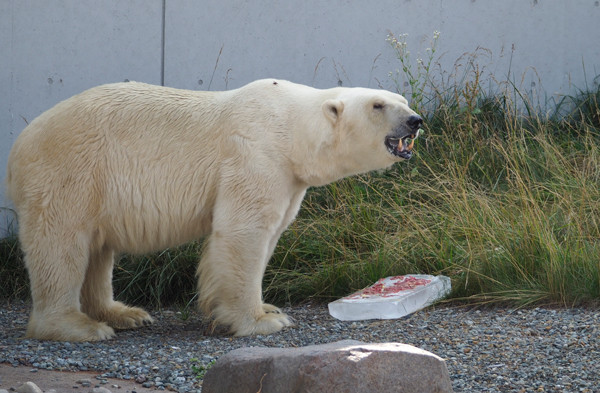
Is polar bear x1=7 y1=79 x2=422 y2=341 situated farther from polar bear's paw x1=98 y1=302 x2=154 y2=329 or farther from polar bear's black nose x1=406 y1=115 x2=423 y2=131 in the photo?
polar bear's paw x1=98 y1=302 x2=154 y2=329

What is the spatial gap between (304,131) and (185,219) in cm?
86

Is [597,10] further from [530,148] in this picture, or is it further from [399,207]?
[399,207]

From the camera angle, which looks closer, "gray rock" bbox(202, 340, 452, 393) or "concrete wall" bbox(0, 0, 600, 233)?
"gray rock" bbox(202, 340, 452, 393)

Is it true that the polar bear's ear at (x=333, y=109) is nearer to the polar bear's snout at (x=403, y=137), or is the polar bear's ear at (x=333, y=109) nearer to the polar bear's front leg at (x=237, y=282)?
the polar bear's snout at (x=403, y=137)

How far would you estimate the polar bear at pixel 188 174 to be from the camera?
175 inches

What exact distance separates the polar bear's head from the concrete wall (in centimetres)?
287

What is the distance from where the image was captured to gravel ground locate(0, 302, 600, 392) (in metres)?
3.57

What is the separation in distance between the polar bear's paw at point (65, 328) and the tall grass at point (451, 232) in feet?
3.55

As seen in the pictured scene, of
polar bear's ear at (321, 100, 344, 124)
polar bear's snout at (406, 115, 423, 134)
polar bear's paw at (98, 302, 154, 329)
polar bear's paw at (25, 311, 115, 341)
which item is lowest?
polar bear's paw at (98, 302, 154, 329)

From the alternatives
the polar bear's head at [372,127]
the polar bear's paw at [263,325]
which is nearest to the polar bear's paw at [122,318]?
the polar bear's paw at [263,325]

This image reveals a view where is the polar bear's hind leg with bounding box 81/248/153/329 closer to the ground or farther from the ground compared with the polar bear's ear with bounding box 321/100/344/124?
closer to the ground

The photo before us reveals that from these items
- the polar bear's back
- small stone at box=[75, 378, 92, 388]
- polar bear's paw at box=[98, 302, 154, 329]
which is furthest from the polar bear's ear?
small stone at box=[75, 378, 92, 388]

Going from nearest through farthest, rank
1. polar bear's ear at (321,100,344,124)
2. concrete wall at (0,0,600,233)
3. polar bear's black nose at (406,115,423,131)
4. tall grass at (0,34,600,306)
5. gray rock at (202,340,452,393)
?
gray rock at (202,340,452,393) → polar bear's black nose at (406,115,423,131) → polar bear's ear at (321,100,344,124) → tall grass at (0,34,600,306) → concrete wall at (0,0,600,233)

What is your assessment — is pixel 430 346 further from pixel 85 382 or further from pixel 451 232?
pixel 85 382
